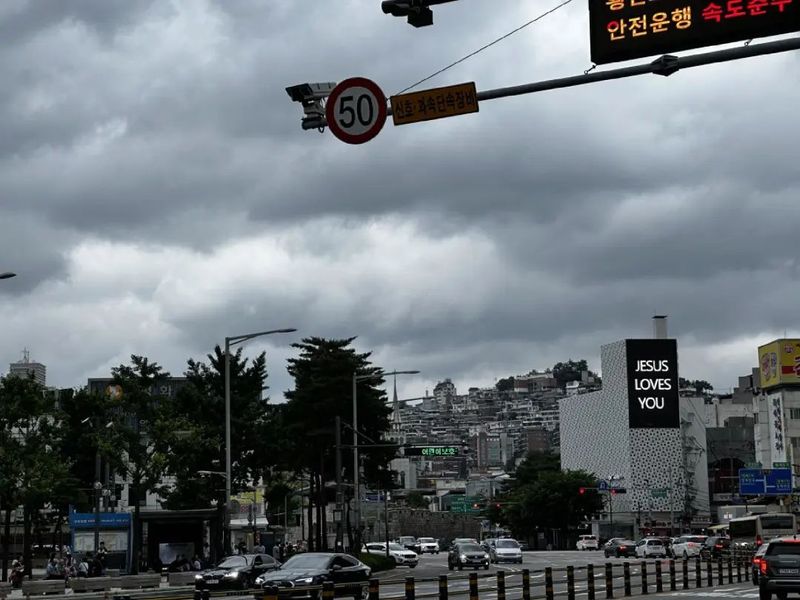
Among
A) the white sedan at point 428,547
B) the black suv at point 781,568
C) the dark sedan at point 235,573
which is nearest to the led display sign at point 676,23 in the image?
the black suv at point 781,568

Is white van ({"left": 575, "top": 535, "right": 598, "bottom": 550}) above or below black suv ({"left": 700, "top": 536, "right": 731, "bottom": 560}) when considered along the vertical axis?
below

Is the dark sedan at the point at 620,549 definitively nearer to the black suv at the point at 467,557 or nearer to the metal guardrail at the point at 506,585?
the black suv at the point at 467,557

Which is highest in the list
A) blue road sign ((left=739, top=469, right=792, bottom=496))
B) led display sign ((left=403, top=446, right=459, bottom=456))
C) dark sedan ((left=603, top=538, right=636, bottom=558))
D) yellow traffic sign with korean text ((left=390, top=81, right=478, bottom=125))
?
yellow traffic sign with korean text ((left=390, top=81, right=478, bottom=125))

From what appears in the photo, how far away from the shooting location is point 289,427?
3157 inches

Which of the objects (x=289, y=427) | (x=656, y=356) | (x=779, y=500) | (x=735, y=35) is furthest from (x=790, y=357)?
(x=735, y=35)

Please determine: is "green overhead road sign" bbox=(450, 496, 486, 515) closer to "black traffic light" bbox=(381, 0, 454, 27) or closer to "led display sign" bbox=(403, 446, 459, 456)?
"led display sign" bbox=(403, 446, 459, 456)

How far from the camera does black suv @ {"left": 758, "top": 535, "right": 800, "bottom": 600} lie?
101 ft

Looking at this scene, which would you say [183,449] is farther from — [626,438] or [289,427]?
[626,438]

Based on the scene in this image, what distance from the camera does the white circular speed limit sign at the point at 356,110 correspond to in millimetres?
15570

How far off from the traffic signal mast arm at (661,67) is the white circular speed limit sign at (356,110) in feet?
0.68

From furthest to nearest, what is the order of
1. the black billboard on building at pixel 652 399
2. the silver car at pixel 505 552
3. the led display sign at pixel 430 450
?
1. the black billboard on building at pixel 652 399
2. the silver car at pixel 505 552
3. the led display sign at pixel 430 450

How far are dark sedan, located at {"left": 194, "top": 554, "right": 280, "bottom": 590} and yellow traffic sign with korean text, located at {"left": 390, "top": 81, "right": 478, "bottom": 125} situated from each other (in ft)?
103

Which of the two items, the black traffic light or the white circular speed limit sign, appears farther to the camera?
the white circular speed limit sign

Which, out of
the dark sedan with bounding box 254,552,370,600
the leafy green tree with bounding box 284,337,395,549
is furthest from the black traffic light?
the leafy green tree with bounding box 284,337,395,549
